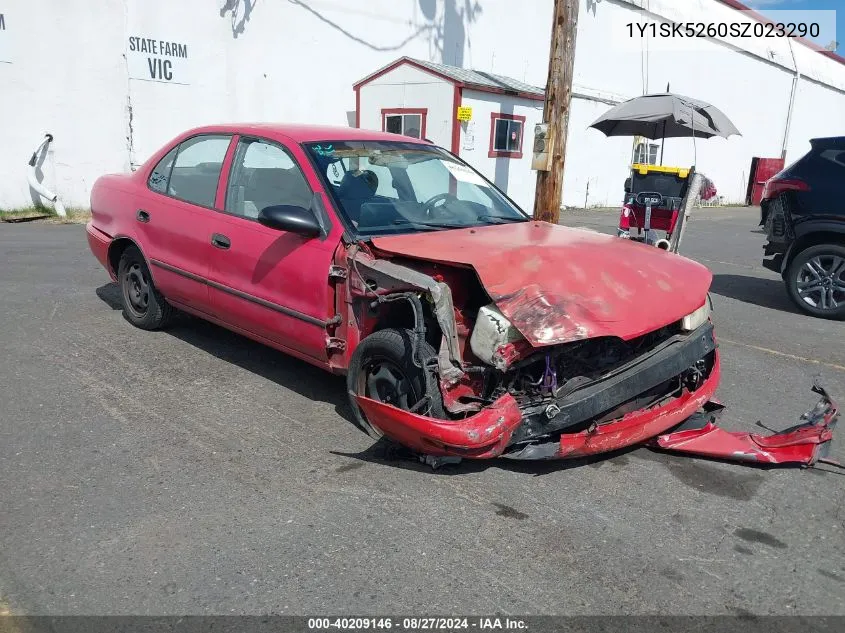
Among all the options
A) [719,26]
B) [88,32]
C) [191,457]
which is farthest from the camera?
[719,26]

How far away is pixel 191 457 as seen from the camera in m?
3.69

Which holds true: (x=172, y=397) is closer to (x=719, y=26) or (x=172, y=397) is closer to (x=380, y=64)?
(x=380, y=64)

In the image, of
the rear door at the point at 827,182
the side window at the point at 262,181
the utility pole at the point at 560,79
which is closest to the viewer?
the side window at the point at 262,181

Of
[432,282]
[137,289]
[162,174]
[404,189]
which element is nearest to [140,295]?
[137,289]

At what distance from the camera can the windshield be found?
13.9ft

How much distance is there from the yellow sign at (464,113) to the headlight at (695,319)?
1045cm

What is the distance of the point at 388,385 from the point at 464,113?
10.8 metres

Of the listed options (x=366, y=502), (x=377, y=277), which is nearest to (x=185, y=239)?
(x=377, y=277)

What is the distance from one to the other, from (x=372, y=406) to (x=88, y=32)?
11.0m

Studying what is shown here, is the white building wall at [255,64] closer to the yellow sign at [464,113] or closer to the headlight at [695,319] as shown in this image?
the yellow sign at [464,113]

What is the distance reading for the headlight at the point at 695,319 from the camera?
12.1ft

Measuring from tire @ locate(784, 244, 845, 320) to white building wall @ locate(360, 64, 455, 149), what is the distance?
7.64 metres

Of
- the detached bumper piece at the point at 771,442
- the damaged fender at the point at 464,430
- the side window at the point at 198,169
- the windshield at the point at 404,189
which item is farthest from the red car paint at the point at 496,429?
the side window at the point at 198,169

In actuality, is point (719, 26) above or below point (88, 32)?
above
